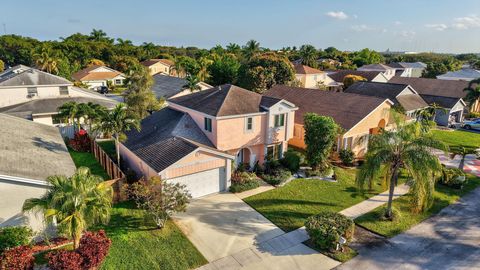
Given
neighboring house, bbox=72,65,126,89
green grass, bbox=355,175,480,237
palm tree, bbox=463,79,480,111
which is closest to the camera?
green grass, bbox=355,175,480,237

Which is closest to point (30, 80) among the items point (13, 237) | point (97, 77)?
point (13, 237)

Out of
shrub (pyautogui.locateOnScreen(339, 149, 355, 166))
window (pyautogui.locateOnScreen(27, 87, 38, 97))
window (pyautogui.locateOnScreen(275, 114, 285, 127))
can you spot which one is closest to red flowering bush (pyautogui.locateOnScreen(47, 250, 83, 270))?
window (pyautogui.locateOnScreen(275, 114, 285, 127))

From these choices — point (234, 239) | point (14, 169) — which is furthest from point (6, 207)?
point (234, 239)

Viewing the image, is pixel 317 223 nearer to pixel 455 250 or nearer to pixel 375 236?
pixel 375 236

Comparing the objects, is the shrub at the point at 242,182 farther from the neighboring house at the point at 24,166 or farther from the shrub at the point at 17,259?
the shrub at the point at 17,259

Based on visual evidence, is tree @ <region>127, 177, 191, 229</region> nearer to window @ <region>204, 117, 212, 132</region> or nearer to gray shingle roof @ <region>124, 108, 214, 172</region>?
gray shingle roof @ <region>124, 108, 214, 172</region>

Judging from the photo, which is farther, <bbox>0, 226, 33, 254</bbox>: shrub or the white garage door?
the white garage door

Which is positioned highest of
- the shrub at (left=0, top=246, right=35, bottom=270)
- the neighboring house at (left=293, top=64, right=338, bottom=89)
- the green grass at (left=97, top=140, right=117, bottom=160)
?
the neighboring house at (left=293, top=64, right=338, bottom=89)
